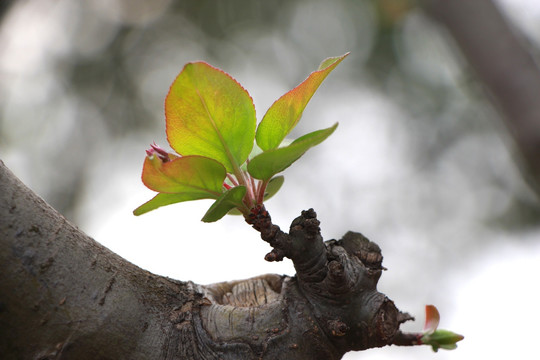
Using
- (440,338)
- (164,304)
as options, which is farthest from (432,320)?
(164,304)

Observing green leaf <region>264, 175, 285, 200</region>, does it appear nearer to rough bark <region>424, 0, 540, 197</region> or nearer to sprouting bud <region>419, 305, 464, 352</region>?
sprouting bud <region>419, 305, 464, 352</region>

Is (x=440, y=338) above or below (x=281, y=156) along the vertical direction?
below

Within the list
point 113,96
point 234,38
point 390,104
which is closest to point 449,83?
point 390,104

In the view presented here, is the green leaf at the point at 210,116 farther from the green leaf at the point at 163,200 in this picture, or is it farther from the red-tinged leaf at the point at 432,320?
the red-tinged leaf at the point at 432,320

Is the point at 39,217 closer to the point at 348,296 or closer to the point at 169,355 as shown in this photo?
the point at 169,355

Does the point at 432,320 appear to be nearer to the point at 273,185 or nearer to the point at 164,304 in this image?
the point at 273,185
